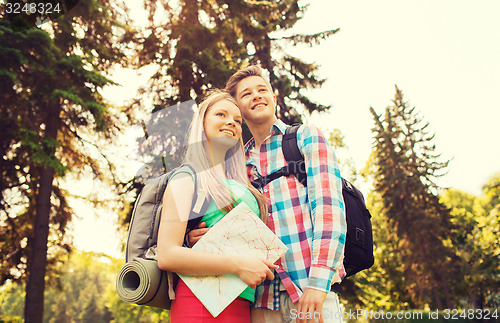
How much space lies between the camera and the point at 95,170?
12.6 m

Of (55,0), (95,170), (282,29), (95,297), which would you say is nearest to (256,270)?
(55,0)

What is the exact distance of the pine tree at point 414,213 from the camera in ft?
76.7

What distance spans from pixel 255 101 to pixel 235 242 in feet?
3.92

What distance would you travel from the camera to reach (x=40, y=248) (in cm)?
1021

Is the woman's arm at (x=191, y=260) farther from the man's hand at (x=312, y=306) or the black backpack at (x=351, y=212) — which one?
the black backpack at (x=351, y=212)

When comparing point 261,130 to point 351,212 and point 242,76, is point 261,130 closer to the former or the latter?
point 242,76

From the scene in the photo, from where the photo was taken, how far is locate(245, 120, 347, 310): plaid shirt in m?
2.07

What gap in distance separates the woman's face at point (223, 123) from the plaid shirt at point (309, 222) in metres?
0.36

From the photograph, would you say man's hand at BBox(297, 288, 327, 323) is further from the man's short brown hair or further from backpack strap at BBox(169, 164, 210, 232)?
the man's short brown hair

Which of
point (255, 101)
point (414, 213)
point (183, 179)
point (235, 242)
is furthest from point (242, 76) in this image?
point (414, 213)

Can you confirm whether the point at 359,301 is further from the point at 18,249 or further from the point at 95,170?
the point at 18,249

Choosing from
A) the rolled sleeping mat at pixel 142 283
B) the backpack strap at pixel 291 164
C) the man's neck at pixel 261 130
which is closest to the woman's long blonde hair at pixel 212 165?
the backpack strap at pixel 291 164

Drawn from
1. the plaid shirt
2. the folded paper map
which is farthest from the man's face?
the folded paper map

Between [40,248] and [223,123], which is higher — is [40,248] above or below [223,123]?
above
